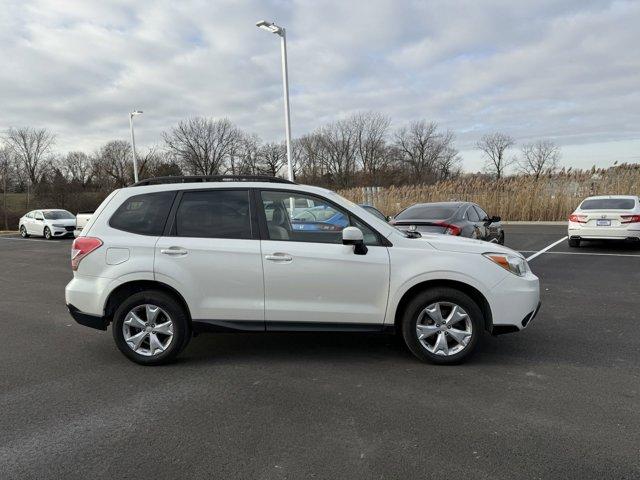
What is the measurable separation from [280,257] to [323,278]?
0.45 m

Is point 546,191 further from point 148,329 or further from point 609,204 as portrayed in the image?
point 148,329

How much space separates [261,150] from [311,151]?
8497 mm

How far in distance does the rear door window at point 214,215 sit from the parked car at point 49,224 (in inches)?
895

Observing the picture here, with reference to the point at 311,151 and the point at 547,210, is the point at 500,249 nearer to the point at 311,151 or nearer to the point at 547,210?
the point at 547,210

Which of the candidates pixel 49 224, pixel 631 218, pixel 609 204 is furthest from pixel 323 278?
pixel 49 224

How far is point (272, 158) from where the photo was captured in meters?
82.5

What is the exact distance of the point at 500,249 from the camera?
188 inches

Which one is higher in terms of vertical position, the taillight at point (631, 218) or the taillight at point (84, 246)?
the taillight at point (84, 246)

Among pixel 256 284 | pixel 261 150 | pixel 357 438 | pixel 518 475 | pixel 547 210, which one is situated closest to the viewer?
pixel 518 475

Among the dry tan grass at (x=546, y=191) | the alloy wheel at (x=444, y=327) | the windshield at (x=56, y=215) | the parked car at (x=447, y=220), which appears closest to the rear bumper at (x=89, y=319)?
the alloy wheel at (x=444, y=327)

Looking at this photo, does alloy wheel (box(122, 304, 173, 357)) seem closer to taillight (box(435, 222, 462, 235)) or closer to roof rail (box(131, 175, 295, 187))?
roof rail (box(131, 175, 295, 187))

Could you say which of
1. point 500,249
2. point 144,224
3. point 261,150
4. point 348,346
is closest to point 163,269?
point 144,224

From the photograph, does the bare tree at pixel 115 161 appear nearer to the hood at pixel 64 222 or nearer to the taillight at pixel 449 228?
the hood at pixel 64 222

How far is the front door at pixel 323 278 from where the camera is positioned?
4.55 meters
